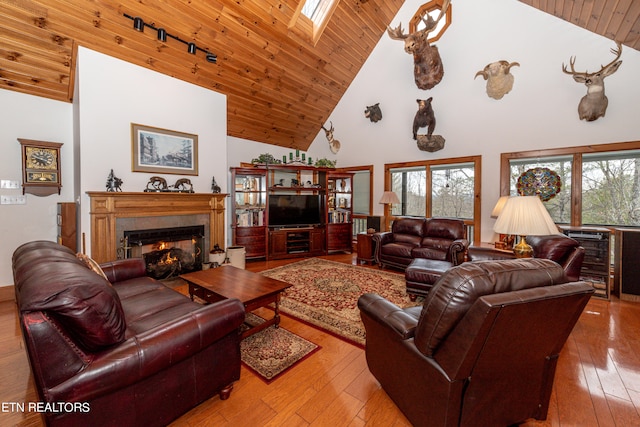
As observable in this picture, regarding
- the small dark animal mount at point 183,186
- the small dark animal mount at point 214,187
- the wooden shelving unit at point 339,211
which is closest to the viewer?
the small dark animal mount at point 183,186

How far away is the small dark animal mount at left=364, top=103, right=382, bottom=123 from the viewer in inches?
228

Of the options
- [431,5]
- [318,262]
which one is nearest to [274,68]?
[431,5]

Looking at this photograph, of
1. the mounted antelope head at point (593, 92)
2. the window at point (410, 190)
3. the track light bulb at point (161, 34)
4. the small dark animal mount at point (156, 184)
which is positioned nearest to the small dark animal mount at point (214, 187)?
the small dark animal mount at point (156, 184)

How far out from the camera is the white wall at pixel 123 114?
3277 millimetres

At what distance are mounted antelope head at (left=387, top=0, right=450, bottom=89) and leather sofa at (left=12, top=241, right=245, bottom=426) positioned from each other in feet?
15.7

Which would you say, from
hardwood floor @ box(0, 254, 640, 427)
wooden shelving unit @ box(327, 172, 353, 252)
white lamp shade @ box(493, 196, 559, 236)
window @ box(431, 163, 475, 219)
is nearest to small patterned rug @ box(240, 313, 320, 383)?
hardwood floor @ box(0, 254, 640, 427)

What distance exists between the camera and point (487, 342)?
1112 millimetres

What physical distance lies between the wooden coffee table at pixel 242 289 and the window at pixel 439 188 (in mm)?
3995

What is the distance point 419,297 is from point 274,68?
4.31m

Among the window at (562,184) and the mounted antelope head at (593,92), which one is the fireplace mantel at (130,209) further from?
the mounted antelope head at (593,92)

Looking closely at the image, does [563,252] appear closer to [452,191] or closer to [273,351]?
[452,191]

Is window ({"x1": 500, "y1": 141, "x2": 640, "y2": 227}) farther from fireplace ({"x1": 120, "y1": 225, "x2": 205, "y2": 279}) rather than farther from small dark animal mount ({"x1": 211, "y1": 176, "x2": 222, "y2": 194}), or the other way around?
fireplace ({"x1": 120, "y1": 225, "x2": 205, "y2": 279})

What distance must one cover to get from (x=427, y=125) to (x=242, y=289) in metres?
4.58

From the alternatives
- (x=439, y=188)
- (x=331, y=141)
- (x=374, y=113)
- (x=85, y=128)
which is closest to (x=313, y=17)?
(x=374, y=113)
